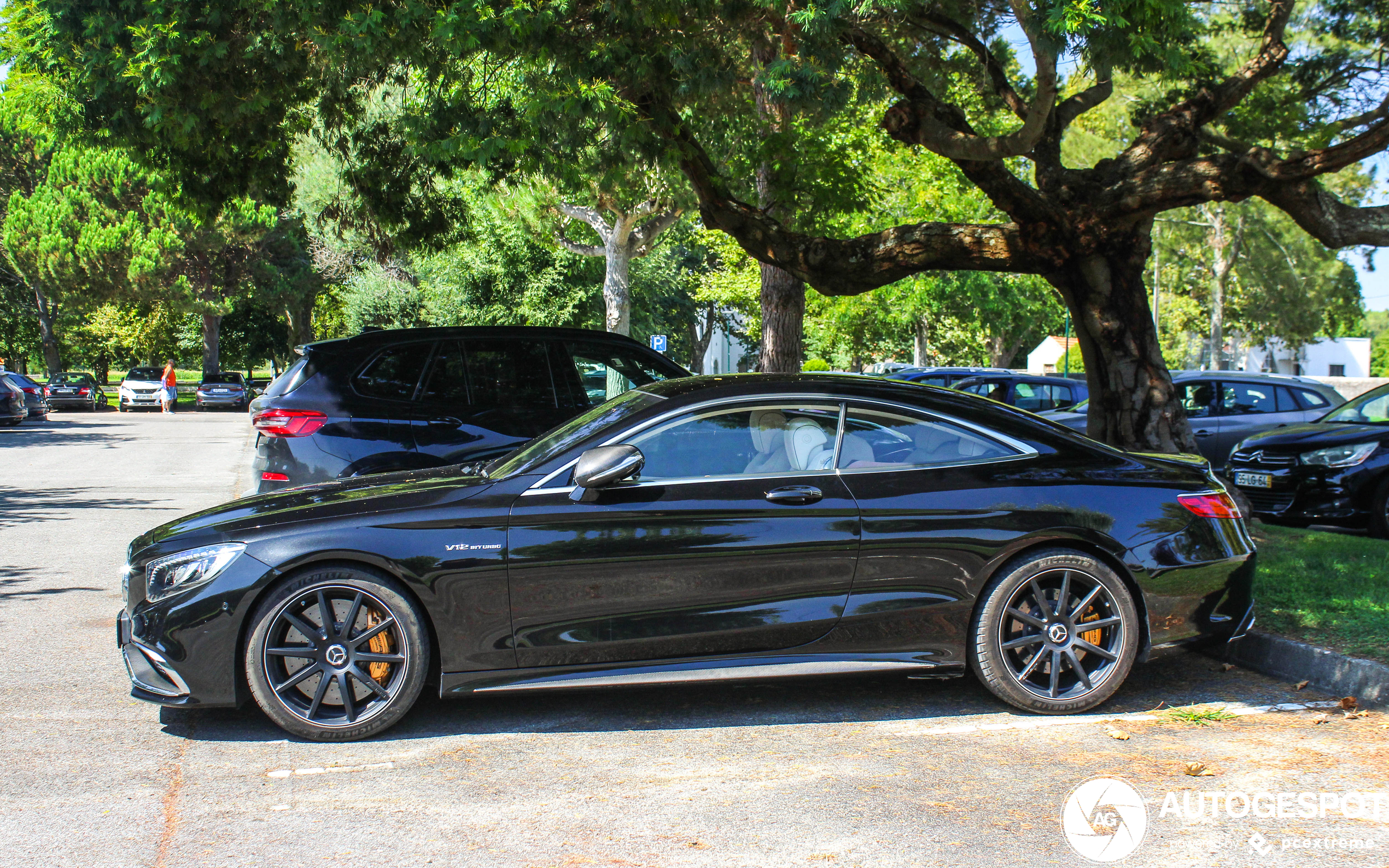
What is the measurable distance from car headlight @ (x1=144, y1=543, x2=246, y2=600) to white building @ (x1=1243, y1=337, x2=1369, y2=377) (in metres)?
82.4

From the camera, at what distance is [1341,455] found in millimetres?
10008

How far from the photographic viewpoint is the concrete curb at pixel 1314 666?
5.05 meters

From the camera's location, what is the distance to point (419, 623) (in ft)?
15.0

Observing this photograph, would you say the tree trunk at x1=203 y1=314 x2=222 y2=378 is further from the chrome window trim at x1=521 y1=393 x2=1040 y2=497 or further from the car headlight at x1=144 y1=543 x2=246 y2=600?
the chrome window trim at x1=521 y1=393 x2=1040 y2=497

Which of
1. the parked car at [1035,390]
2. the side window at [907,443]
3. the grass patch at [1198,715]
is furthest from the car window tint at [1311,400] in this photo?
the side window at [907,443]

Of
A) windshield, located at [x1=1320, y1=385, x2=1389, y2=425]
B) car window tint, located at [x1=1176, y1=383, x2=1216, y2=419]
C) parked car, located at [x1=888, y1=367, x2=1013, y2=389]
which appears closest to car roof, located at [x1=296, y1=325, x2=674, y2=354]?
windshield, located at [x1=1320, y1=385, x2=1389, y2=425]

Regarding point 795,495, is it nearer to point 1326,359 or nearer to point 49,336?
point 49,336

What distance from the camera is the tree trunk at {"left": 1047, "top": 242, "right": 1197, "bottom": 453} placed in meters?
9.11

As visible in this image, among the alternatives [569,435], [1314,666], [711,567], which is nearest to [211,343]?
[569,435]

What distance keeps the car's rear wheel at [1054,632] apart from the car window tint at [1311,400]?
11.2m

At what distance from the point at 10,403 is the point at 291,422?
23259mm

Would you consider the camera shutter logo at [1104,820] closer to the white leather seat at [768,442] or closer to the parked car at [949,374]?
the white leather seat at [768,442]

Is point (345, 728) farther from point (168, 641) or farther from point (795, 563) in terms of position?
point (795, 563)

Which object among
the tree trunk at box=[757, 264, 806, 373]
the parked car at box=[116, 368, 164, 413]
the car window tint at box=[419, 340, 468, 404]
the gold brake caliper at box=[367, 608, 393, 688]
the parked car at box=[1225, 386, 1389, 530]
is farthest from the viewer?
the parked car at box=[116, 368, 164, 413]
